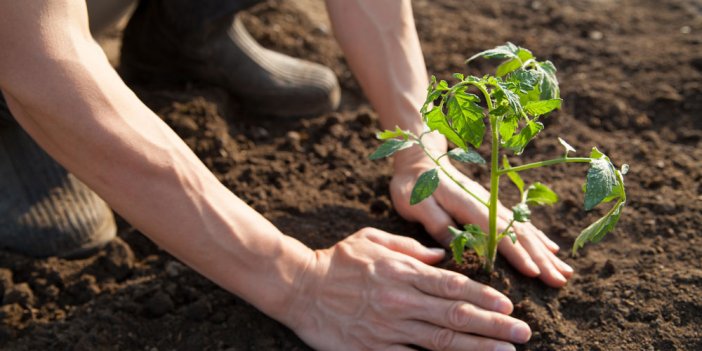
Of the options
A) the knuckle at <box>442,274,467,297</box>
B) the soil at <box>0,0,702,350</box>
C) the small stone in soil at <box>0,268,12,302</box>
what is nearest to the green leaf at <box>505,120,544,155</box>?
the knuckle at <box>442,274,467,297</box>

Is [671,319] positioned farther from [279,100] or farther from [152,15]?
[152,15]

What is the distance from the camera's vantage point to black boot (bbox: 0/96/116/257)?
229cm

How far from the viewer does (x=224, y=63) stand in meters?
2.88

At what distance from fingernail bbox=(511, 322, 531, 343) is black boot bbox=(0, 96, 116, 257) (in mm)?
1222

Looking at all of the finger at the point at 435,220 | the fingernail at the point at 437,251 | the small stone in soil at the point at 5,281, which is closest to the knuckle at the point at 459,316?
the fingernail at the point at 437,251

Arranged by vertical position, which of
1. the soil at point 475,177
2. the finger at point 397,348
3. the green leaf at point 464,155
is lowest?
the soil at point 475,177

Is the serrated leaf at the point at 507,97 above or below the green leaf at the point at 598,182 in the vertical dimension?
above

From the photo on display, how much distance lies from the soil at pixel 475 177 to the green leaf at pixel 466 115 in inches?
21.0

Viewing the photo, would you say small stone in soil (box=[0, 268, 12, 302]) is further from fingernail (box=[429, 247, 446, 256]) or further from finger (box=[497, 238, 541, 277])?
finger (box=[497, 238, 541, 277])

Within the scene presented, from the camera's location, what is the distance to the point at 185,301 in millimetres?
2154

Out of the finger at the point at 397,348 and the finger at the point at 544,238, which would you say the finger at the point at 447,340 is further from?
the finger at the point at 544,238

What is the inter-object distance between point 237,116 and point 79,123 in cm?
130

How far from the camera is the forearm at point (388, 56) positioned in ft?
7.59

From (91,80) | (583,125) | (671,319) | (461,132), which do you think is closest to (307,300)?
(461,132)
